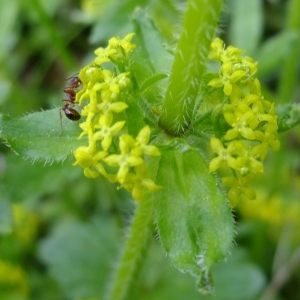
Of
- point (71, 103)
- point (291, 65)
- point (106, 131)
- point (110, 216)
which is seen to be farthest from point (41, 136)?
point (291, 65)

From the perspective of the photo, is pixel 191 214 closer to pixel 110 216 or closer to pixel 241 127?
pixel 241 127

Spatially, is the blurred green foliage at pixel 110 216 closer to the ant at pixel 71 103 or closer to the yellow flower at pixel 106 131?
the ant at pixel 71 103

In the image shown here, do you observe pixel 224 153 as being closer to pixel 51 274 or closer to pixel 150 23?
pixel 150 23

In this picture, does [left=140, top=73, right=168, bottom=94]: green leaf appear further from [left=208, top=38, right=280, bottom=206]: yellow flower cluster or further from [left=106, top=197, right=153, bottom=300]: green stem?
[left=106, top=197, right=153, bottom=300]: green stem

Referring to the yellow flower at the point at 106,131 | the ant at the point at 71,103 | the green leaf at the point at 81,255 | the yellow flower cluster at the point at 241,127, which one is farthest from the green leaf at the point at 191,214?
the green leaf at the point at 81,255

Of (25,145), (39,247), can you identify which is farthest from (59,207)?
(25,145)
